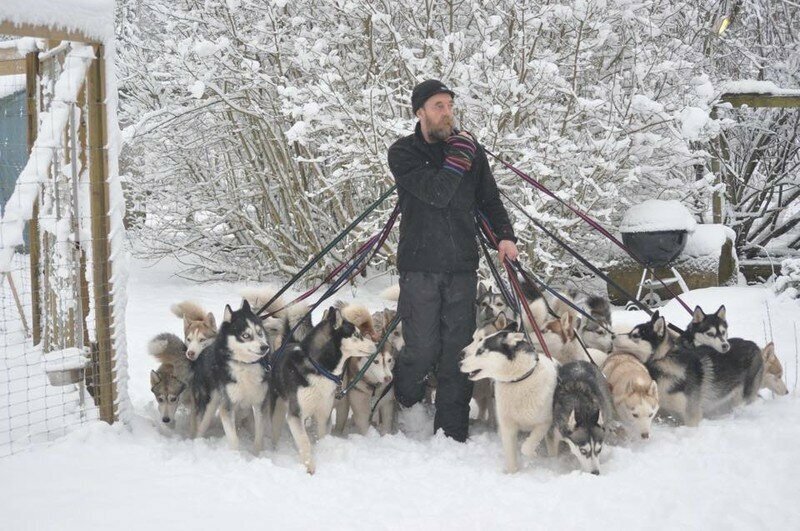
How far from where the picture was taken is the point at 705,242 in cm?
853

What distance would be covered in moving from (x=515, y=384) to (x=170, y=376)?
2.27m

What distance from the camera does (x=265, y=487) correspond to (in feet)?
12.5

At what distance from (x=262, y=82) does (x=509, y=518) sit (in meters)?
5.62

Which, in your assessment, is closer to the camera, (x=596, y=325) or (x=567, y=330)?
(x=567, y=330)

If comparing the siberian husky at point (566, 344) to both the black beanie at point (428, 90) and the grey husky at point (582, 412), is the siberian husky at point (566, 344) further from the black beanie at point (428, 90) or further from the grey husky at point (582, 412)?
the black beanie at point (428, 90)

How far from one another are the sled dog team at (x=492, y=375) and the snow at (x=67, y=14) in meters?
1.81

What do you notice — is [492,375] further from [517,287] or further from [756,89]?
[756,89]

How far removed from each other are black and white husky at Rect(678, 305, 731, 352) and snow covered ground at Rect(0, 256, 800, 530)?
49 centimetres

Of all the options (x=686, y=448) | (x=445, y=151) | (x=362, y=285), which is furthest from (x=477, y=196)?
(x=362, y=285)

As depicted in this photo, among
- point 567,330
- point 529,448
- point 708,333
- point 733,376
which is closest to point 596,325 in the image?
point 567,330

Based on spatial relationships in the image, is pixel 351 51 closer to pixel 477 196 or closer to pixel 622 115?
pixel 622 115

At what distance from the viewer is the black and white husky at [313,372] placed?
4328mm

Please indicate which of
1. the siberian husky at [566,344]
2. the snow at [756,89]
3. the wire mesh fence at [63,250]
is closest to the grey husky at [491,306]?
the siberian husky at [566,344]

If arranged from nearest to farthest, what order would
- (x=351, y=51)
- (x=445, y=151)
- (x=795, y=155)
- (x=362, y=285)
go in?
(x=445, y=151) < (x=351, y=51) < (x=362, y=285) < (x=795, y=155)
